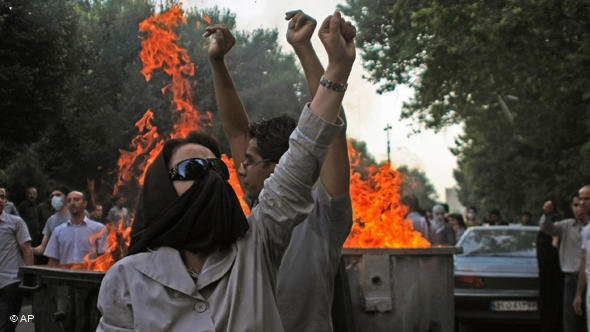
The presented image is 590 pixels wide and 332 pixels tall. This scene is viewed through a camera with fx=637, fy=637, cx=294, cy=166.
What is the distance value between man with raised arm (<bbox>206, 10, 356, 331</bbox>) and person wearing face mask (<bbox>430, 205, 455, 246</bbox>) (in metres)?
10.8

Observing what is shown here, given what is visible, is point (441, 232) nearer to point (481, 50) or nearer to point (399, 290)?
point (481, 50)

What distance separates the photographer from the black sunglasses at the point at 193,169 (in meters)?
1.98

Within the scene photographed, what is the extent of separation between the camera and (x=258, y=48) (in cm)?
3058

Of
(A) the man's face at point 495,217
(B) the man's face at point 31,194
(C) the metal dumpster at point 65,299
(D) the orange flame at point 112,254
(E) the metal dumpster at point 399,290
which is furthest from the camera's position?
(A) the man's face at point 495,217

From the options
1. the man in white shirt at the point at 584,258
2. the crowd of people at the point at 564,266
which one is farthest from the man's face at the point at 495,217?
the man in white shirt at the point at 584,258

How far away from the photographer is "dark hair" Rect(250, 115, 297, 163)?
280cm

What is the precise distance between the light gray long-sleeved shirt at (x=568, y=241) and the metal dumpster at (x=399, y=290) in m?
3.02

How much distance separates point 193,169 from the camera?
2.00 m

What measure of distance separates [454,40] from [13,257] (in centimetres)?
1037

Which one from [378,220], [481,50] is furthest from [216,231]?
[481,50]

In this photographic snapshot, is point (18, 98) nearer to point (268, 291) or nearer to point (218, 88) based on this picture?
point (218, 88)

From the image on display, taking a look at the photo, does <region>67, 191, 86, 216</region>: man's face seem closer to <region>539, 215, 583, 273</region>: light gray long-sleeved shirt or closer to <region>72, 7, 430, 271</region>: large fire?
<region>72, 7, 430, 271</region>: large fire

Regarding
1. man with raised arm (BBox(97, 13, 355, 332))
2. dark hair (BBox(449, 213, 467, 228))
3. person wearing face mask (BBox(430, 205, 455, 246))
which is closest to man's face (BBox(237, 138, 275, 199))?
man with raised arm (BBox(97, 13, 355, 332))

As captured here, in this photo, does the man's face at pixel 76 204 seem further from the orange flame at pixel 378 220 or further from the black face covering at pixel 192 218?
the black face covering at pixel 192 218
